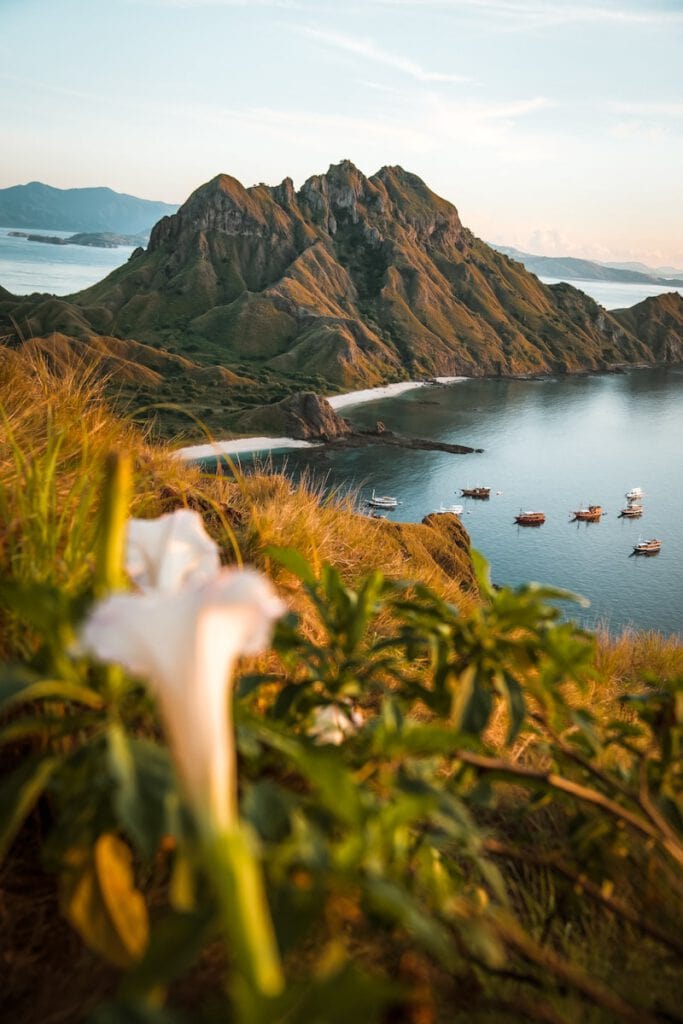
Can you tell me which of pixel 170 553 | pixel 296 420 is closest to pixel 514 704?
pixel 170 553

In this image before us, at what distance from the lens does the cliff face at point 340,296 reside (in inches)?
4429

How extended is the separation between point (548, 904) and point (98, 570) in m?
1.56

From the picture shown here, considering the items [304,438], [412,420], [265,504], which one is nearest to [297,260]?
[412,420]

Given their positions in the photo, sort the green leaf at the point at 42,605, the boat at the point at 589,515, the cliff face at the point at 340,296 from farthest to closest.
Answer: the cliff face at the point at 340,296, the boat at the point at 589,515, the green leaf at the point at 42,605

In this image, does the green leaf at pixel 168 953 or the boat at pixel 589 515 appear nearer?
the green leaf at pixel 168 953

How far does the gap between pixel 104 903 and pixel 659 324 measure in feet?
587

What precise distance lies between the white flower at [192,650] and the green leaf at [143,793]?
0.36 ft

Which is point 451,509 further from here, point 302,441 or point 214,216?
point 214,216

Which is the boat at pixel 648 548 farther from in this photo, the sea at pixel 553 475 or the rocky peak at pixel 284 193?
the rocky peak at pixel 284 193

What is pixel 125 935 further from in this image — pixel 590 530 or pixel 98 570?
pixel 590 530

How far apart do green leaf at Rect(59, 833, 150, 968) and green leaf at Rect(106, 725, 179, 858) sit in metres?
0.18

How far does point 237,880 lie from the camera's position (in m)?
0.60

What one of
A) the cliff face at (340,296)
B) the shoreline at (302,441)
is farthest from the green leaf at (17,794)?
the cliff face at (340,296)

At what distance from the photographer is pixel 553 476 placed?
70.2 meters
